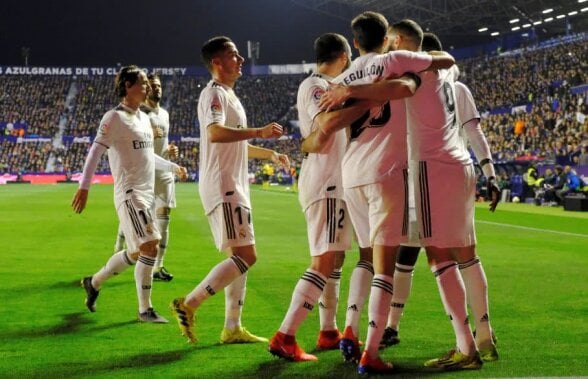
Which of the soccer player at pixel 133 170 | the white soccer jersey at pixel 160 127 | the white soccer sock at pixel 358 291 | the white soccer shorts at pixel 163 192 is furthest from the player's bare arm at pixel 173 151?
the white soccer sock at pixel 358 291

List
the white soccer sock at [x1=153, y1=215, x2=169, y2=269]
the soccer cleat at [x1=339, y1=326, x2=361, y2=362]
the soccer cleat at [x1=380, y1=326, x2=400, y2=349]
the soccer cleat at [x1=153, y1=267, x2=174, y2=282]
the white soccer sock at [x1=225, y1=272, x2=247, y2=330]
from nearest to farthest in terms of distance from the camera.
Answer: the soccer cleat at [x1=339, y1=326, x2=361, y2=362]
the soccer cleat at [x1=380, y1=326, x2=400, y2=349]
the white soccer sock at [x1=225, y1=272, x2=247, y2=330]
the soccer cleat at [x1=153, y1=267, x2=174, y2=282]
the white soccer sock at [x1=153, y1=215, x2=169, y2=269]

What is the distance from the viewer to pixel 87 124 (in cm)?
7906

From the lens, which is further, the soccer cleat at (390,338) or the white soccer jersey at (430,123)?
the soccer cleat at (390,338)

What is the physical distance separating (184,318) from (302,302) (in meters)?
1.14

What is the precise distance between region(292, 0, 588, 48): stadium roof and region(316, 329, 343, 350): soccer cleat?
1927 inches

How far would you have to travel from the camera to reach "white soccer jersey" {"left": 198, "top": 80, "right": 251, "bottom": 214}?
6.24m

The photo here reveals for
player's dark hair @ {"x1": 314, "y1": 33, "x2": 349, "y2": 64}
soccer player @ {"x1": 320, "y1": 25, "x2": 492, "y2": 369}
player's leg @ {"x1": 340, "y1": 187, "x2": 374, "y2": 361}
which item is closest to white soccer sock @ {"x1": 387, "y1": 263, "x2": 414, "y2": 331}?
player's leg @ {"x1": 340, "y1": 187, "x2": 374, "y2": 361}

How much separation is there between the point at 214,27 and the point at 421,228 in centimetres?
8319

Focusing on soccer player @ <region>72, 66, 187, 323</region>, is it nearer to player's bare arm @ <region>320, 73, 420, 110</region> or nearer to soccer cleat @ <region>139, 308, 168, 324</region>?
soccer cleat @ <region>139, 308, 168, 324</region>

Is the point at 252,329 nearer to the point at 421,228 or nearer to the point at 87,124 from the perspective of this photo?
the point at 421,228

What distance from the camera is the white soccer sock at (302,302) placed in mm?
5617

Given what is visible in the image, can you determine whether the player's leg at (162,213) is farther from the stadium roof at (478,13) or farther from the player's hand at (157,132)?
the stadium roof at (478,13)

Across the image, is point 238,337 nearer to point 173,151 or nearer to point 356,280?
point 356,280

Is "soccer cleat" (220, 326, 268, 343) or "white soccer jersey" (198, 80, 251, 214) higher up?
"white soccer jersey" (198, 80, 251, 214)
